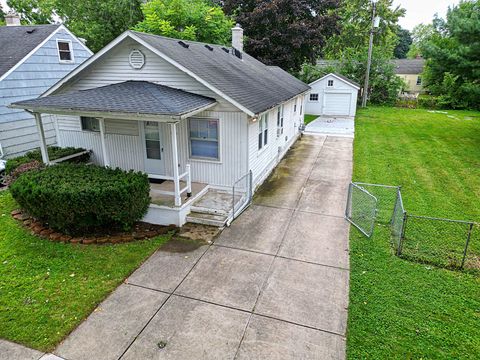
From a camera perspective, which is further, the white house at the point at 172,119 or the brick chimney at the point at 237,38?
the brick chimney at the point at 237,38

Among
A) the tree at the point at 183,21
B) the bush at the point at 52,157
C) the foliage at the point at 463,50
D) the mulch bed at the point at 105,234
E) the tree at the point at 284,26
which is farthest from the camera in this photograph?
the tree at the point at 284,26

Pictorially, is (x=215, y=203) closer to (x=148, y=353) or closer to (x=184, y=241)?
(x=184, y=241)

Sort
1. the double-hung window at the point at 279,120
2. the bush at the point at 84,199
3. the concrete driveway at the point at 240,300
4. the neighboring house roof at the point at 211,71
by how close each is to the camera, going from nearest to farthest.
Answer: the concrete driveway at the point at 240,300, the bush at the point at 84,199, the neighboring house roof at the point at 211,71, the double-hung window at the point at 279,120

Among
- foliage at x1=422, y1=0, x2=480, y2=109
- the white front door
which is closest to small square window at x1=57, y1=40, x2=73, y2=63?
the white front door

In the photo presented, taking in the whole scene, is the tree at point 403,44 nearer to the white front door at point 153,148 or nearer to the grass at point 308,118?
the grass at point 308,118

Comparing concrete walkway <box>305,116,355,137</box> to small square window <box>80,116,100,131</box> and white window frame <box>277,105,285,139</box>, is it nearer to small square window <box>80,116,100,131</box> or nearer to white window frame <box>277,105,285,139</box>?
white window frame <box>277,105,285,139</box>

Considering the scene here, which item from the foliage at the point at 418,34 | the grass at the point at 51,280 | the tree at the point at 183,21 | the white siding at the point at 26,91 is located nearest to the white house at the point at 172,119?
the grass at the point at 51,280

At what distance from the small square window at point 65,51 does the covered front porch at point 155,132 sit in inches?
284

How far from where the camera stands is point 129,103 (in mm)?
8336

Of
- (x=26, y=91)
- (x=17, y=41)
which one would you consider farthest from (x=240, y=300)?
(x=17, y=41)

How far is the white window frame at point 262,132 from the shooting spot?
429 inches

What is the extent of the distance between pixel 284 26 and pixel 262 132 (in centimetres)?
2025

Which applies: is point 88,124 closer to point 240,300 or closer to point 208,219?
point 208,219

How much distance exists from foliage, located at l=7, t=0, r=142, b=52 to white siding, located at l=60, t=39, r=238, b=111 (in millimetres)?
19504
